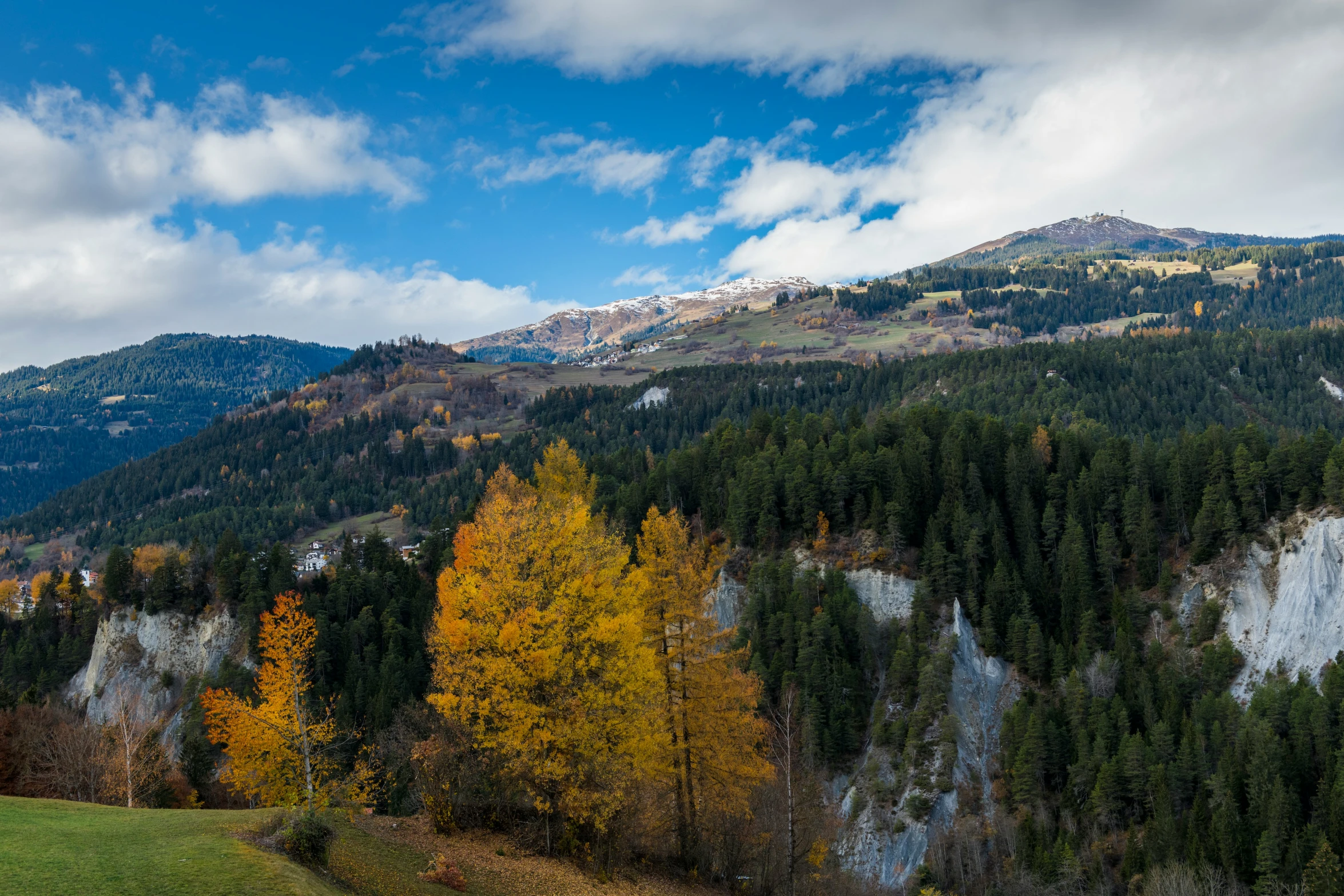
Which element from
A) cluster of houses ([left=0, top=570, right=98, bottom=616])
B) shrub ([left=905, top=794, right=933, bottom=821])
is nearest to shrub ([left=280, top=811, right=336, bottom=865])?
shrub ([left=905, top=794, right=933, bottom=821])

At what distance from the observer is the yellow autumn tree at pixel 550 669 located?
27.8 m

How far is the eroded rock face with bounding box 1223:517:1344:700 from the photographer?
258 ft

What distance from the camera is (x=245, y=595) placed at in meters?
103

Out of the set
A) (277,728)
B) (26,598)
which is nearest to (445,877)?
(277,728)

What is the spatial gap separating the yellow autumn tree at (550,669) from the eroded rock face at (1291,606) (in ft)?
268

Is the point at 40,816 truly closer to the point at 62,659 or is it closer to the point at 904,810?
the point at 904,810

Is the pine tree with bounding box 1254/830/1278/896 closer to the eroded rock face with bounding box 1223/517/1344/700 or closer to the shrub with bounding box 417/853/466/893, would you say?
the eroded rock face with bounding box 1223/517/1344/700

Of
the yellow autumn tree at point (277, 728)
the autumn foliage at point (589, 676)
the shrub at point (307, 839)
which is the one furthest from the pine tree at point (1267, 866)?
the shrub at point (307, 839)

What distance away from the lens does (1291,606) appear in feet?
263

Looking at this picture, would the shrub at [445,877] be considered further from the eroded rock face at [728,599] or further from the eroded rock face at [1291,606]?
the eroded rock face at [1291,606]

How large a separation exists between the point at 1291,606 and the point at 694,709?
266ft

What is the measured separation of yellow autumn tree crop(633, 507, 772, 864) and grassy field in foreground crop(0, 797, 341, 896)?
51.8 ft

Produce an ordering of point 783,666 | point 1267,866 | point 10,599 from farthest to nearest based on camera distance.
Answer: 1. point 10,599
2. point 783,666
3. point 1267,866

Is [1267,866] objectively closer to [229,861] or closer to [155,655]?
[229,861]
